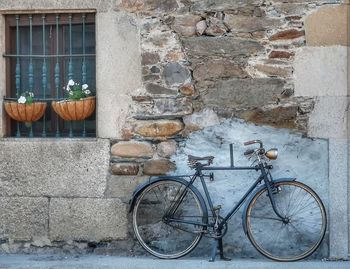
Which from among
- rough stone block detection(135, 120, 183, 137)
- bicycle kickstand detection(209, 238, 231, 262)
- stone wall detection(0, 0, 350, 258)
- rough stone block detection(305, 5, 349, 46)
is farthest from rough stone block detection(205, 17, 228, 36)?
bicycle kickstand detection(209, 238, 231, 262)

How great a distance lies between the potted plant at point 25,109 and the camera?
281 inches

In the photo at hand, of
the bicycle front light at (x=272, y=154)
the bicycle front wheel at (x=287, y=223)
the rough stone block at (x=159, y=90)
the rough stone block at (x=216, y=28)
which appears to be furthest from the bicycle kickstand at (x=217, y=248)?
the rough stone block at (x=216, y=28)

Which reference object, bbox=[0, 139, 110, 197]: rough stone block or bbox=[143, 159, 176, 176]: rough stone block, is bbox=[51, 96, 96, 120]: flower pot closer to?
bbox=[0, 139, 110, 197]: rough stone block

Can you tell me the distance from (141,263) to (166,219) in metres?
0.46

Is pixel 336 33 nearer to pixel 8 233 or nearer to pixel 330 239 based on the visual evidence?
pixel 330 239

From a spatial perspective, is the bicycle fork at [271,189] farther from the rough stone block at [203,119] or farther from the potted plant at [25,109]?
the potted plant at [25,109]

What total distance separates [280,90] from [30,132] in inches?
93.5

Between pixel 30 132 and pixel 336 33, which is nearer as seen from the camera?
pixel 336 33

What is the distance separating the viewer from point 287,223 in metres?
6.85

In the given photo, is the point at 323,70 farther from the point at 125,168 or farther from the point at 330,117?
the point at 125,168

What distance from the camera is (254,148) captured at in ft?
22.9

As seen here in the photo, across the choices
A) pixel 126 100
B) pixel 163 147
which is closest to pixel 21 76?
pixel 126 100

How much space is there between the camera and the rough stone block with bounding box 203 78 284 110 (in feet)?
22.9

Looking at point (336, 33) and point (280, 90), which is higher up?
point (336, 33)
